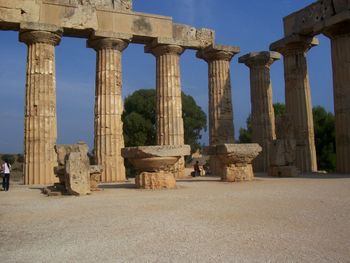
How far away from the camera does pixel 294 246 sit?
170 inches

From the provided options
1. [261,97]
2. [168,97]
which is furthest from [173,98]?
[261,97]

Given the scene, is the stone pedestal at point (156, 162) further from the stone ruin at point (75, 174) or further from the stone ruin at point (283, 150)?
the stone ruin at point (283, 150)

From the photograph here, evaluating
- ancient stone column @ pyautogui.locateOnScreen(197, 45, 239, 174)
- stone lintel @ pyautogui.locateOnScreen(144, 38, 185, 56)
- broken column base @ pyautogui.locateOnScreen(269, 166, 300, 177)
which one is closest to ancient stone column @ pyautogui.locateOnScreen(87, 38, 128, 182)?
stone lintel @ pyautogui.locateOnScreen(144, 38, 185, 56)

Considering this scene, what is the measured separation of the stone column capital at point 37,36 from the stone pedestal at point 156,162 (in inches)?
301

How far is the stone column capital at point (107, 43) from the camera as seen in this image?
18.2 meters

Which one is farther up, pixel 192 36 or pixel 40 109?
pixel 192 36

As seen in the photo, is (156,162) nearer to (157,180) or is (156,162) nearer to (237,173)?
(157,180)

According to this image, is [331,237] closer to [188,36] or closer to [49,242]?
[49,242]

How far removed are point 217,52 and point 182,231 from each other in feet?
56.1

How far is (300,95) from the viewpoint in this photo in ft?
72.1

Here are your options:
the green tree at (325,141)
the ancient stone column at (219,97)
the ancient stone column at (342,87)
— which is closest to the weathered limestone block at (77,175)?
the ancient stone column at (219,97)

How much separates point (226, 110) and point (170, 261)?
1817 centimetres

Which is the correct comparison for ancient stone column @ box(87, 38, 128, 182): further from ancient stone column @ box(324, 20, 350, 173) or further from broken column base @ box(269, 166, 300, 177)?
ancient stone column @ box(324, 20, 350, 173)

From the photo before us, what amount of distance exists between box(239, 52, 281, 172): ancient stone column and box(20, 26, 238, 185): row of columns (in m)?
2.99
